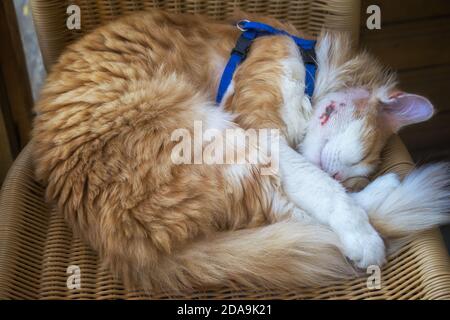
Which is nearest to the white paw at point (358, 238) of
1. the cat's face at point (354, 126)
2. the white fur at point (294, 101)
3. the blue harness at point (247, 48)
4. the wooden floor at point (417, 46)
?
the cat's face at point (354, 126)

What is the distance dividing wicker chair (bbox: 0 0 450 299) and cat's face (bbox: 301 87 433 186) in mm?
79

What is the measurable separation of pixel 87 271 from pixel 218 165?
391 mm

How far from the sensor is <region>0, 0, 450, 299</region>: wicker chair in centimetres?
116

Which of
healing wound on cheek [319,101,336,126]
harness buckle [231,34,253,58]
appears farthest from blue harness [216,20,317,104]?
healing wound on cheek [319,101,336,126]

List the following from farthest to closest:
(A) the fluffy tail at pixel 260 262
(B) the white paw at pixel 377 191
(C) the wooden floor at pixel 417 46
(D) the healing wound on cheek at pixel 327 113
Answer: (C) the wooden floor at pixel 417 46 < (D) the healing wound on cheek at pixel 327 113 < (B) the white paw at pixel 377 191 < (A) the fluffy tail at pixel 260 262

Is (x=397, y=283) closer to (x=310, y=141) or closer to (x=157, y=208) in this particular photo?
(x=310, y=141)

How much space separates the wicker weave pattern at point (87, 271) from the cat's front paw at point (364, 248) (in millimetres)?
41

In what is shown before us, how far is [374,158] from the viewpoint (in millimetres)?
1418

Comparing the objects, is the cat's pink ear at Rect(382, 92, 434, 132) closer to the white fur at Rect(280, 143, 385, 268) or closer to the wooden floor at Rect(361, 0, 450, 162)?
the white fur at Rect(280, 143, 385, 268)

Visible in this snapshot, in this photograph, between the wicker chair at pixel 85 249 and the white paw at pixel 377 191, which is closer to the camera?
the wicker chair at pixel 85 249

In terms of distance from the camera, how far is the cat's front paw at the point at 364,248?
3.87ft

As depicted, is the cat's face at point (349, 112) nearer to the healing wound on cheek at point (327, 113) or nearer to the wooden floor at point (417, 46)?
the healing wound on cheek at point (327, 113)

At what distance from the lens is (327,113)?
4.66 ft

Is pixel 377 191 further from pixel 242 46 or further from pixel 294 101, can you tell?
pixel 242 46
